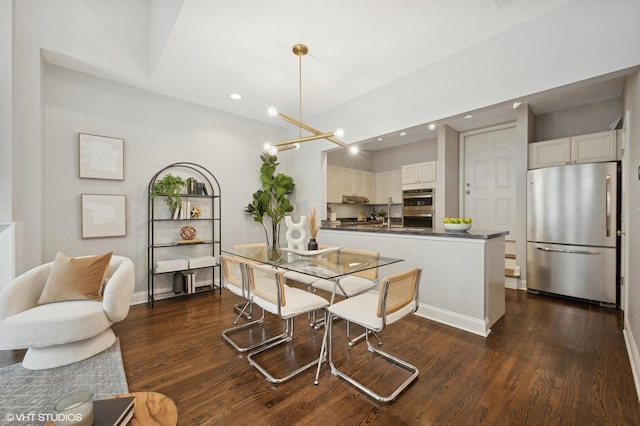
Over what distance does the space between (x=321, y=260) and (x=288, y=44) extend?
219cm

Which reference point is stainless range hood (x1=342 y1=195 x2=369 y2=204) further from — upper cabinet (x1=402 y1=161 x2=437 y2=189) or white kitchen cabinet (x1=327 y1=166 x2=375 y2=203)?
upper cabinet (x1=402 y1=161 x2=437 y2=189)

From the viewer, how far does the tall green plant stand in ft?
15.1

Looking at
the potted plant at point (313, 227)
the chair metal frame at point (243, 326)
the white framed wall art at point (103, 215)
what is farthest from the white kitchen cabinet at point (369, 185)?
the white framed wall art at point (103, 215)

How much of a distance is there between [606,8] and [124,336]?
4.96 m

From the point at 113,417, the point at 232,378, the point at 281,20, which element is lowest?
the point at 232,378

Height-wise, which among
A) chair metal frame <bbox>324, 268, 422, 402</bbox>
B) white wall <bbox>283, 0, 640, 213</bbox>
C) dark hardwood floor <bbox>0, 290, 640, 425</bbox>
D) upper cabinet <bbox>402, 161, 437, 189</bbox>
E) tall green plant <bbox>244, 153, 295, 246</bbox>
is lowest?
dark hardwood floor <bbox>0, 290, 640, 425</bbox>

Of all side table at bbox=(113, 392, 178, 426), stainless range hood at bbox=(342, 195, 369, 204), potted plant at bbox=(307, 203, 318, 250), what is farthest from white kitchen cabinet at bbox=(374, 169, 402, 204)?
side table at bbox=(113, 392, 178, 426)

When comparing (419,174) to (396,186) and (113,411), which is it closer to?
(396,186)

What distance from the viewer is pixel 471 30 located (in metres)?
2.52

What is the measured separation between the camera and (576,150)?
150 inches

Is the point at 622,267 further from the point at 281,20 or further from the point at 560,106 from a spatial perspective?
the point at 281,20

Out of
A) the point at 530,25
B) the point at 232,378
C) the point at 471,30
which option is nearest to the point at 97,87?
the point at 232,378

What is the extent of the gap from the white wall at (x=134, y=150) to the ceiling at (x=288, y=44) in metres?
0.26

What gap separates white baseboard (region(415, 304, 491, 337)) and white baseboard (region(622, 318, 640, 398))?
0.94m
